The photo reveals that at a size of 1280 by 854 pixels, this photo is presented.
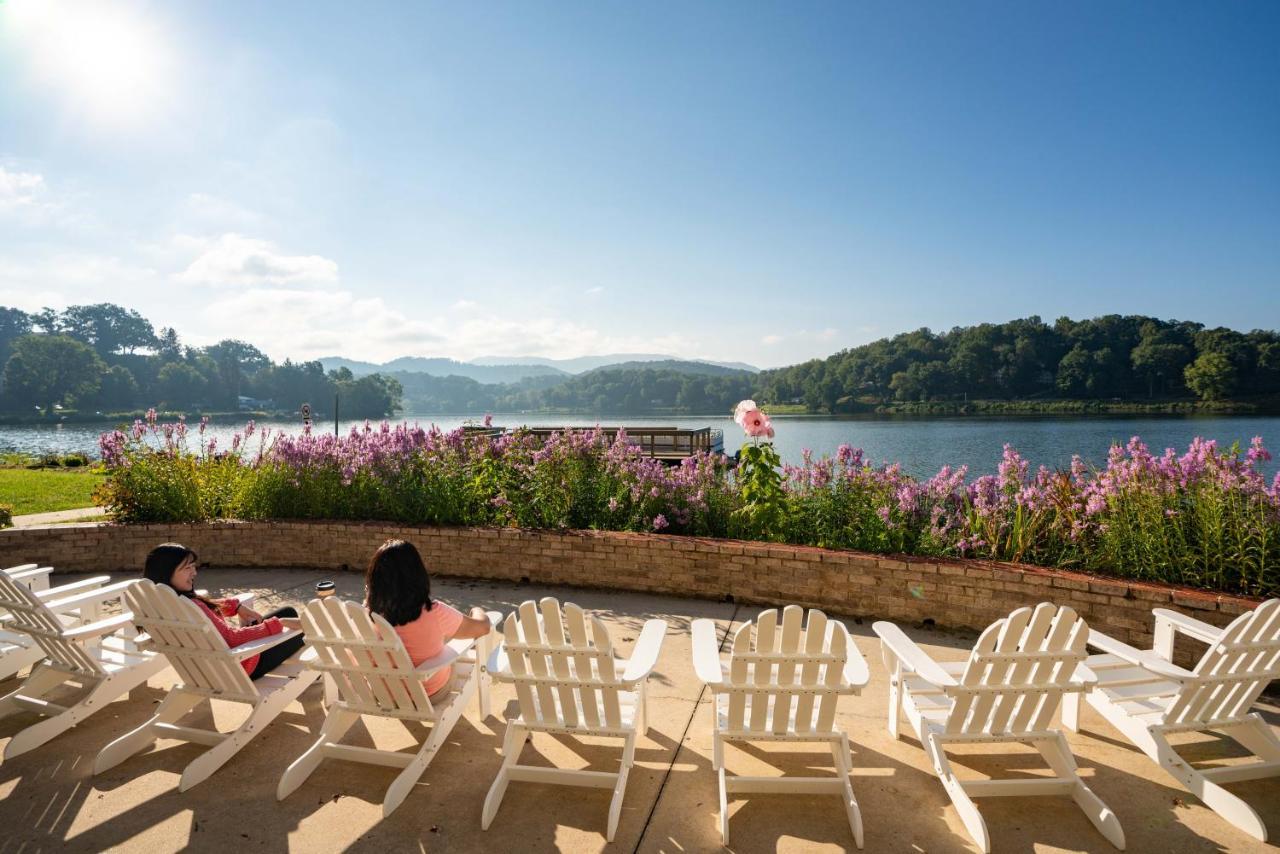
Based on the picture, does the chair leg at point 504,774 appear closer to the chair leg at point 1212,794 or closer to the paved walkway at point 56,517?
the chair leg at point 1212,794

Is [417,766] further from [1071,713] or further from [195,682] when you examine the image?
[1071,713]

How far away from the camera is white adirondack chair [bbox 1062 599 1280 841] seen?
2.76m

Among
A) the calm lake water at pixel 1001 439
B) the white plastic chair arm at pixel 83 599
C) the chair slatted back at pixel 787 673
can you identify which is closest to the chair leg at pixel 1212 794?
the chair slatted back at pixel 787 673

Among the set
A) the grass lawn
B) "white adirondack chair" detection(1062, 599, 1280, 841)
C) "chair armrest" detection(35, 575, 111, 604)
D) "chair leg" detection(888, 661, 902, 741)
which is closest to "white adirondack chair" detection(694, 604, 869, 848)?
"chair leg" detection(888, 661, 902, 741)

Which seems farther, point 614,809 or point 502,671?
point 502,671

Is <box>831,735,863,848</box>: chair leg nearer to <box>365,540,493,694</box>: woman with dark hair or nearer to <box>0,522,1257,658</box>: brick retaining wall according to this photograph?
<box>365,540,493,694</box>: woman with dark hair

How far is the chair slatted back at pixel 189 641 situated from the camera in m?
2.95

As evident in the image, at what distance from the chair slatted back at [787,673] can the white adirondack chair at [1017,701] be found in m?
0.50

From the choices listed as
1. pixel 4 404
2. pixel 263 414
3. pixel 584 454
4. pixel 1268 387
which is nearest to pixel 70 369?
pixel 4 404

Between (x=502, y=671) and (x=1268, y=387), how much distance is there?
2422 inches

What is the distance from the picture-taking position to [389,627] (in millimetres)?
2699

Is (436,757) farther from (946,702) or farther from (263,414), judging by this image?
(263,414)

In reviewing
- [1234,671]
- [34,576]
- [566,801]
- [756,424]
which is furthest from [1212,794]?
[34,576]

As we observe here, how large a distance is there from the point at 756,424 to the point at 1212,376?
55.7 meters
